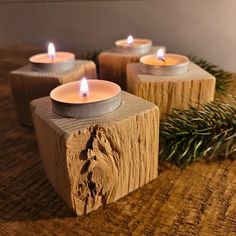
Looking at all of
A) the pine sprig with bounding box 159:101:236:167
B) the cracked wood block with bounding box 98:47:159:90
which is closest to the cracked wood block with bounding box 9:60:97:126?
the cracked wood block with bounding box 98:47:159:90

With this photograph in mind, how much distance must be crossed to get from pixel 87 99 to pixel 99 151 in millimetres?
88

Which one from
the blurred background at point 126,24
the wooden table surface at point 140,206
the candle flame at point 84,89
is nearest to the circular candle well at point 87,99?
the candle flame at point 84,89

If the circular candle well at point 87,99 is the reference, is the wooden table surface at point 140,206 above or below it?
below

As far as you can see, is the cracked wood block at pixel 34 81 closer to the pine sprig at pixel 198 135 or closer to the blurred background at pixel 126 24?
the pine sprig at pixel 198 135

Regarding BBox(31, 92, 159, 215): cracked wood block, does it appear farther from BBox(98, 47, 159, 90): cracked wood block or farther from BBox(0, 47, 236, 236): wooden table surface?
BBox(98, 47, 159, 90): cracked wood block

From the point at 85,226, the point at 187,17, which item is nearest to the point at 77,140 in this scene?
the point at 85,226

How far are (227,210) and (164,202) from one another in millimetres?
73

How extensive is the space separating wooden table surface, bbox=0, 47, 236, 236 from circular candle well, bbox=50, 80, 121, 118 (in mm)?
115

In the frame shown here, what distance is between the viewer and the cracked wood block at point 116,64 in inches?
25.2

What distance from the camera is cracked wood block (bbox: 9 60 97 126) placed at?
0.53 meters

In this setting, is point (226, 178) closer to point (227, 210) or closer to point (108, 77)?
point (227, 210)

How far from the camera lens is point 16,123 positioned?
593 millimetres

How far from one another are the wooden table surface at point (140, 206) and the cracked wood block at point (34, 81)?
125mm

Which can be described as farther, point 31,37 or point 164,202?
point 31,37
